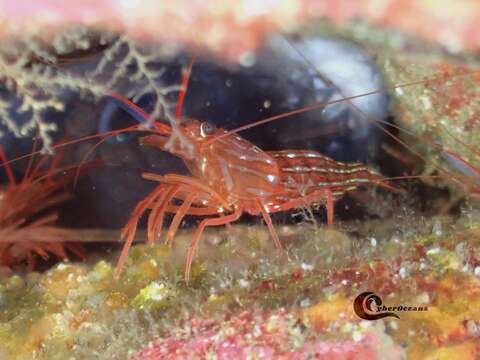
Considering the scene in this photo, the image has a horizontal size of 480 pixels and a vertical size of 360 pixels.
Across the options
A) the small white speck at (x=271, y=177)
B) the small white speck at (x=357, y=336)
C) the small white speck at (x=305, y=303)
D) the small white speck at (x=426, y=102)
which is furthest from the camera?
the small white speck at (x=271, y=177)

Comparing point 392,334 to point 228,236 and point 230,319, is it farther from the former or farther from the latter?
point 228,236

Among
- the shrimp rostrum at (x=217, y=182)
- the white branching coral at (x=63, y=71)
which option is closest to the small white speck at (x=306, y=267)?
the shrimp rostrum at (x=217, y=182)

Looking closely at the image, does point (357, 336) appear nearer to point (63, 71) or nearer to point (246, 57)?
point (246, 57)

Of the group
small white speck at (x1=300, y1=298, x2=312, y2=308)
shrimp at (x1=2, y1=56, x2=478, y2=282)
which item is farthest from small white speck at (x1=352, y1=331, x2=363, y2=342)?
shrimp at (x1=2, y1=56, x2=478, y2=282)

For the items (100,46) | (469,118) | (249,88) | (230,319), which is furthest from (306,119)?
(230,319)

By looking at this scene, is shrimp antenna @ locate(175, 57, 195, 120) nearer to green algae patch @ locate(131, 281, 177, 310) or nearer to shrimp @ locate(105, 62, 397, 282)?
shrimp @ locate(105, 62, 397, 282)

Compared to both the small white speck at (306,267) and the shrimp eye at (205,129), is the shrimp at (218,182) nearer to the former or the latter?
the shrimp eye at (205,129)
